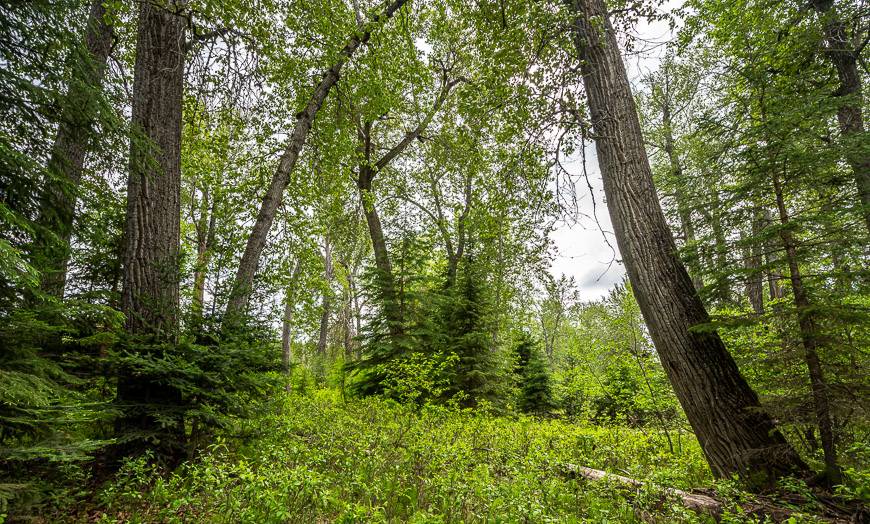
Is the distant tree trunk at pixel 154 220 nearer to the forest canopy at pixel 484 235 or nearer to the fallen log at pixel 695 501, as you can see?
the forest canopy at pixel 484 235

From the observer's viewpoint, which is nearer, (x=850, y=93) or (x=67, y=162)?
(x=67, y=162)

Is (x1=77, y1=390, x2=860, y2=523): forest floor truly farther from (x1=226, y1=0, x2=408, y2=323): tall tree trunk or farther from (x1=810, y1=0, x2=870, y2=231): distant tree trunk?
(x1=810, y1=0, x2=870, y2=231): distant tree trunk

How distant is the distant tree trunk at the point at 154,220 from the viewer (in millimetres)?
3662

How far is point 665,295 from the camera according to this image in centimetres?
365

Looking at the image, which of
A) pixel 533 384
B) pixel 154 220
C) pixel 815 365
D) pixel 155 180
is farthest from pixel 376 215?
pixel 815 365

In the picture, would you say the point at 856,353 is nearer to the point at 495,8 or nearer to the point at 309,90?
the point at 495,8

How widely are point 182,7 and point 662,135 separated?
16693 millimetres

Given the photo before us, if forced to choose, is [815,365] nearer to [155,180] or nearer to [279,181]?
[279,181]

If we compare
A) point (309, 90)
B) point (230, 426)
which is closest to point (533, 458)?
point (230, 426)

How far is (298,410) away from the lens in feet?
21.1

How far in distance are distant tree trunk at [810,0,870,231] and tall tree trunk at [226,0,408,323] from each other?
6.16 m

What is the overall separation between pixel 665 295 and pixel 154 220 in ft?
18.5

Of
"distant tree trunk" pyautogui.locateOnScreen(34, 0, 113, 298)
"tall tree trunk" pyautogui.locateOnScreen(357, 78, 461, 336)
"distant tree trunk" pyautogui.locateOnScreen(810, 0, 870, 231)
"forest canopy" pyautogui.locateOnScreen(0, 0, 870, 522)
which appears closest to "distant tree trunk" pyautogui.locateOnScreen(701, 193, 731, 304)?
"forest canopy" pyautogui.locateOnScreen(0, 0, 870, 522)

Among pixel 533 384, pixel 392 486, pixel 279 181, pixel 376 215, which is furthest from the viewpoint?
pixel 533 384
